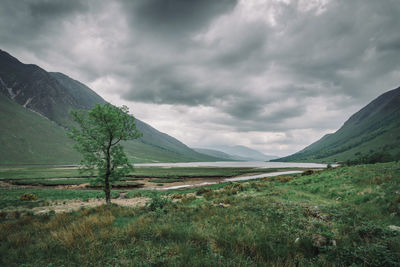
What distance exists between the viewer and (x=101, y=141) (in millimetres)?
17328

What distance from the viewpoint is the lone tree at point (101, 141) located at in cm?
1686

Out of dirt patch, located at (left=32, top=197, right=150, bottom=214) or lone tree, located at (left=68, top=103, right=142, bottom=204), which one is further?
lone tree, located at (left=68, top=103, right=142, bottom=204)

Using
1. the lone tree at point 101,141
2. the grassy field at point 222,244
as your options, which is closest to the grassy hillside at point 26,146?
the lone tree at point 101,141

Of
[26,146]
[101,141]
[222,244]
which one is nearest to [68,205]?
[101,141]

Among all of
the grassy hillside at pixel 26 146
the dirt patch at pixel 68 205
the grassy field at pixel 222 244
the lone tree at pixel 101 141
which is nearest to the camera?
the grassy field at pixel 222 244

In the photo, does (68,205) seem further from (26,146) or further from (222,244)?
(26,146)

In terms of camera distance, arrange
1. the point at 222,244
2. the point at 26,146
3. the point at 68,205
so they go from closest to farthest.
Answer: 1. the point at 222,244
2. the point at 68,205
3. the point at 26,146

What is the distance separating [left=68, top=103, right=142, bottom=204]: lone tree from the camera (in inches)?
664

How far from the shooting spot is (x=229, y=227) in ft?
21.1

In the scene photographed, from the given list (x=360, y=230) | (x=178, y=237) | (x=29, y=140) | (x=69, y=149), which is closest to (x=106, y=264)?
(x=178, y=237)

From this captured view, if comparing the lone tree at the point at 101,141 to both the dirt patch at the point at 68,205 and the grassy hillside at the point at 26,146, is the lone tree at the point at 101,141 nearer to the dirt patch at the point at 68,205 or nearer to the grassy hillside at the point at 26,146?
the dirt patch at the point at 68,205

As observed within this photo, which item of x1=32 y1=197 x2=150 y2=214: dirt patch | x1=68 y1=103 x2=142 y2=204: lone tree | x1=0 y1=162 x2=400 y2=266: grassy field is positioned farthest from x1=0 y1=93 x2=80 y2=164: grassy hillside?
x1=0 y1=162 x2=400 y2=266: grassy field

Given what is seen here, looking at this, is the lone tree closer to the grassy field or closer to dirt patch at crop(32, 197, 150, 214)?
dirt patch at crop(32, 197, 150, 214)

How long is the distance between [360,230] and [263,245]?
13.2ft
